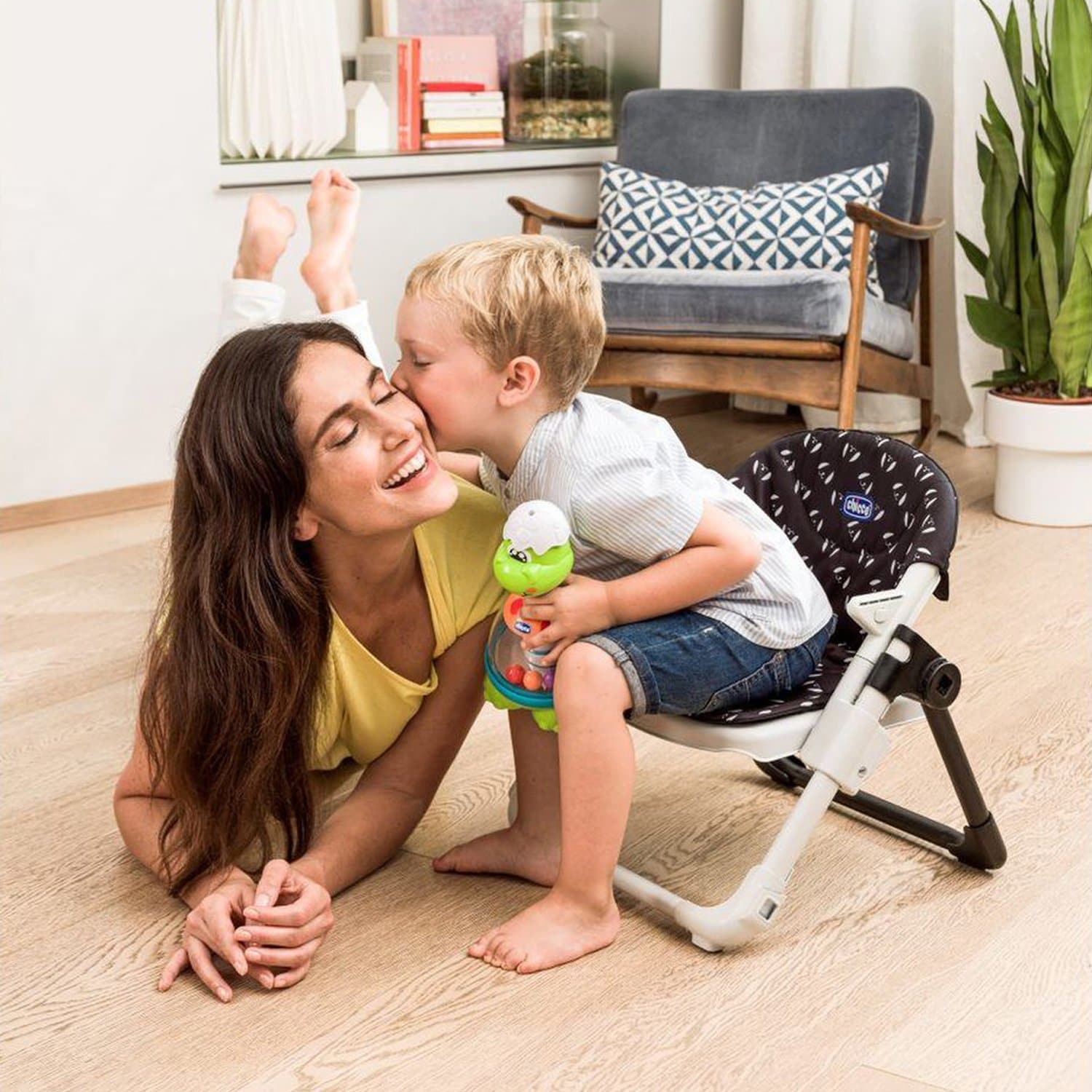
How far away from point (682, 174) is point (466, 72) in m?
0.74

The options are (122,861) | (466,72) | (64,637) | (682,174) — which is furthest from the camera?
(466,72)

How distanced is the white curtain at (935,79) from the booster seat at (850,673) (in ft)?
7.52

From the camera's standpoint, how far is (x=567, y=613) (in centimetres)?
156

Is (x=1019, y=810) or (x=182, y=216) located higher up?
(x=182, y=216)

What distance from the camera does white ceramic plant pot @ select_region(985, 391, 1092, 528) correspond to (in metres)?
3.27

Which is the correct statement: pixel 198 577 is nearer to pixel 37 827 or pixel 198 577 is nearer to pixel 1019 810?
pixel 37 827

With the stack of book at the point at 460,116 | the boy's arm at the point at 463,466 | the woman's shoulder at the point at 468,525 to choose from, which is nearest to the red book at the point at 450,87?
the stack of book at the point at 460,116

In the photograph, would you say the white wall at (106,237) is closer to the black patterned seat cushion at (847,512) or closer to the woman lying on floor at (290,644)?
the woman lying on floor at (290,644)

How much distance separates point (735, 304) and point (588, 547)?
181cm

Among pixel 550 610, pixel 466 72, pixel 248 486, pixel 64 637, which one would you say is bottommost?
pixel 64 637

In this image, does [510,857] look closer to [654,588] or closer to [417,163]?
[654,588]

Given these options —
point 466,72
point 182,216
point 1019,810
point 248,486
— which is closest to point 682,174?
point 466,72

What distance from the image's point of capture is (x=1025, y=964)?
159 centimetres

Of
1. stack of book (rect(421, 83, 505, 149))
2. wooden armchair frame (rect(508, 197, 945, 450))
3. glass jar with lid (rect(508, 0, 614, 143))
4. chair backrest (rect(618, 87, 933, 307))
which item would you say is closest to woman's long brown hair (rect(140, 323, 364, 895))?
wooden armchair frame (rect(508, 197, 945, 450))
